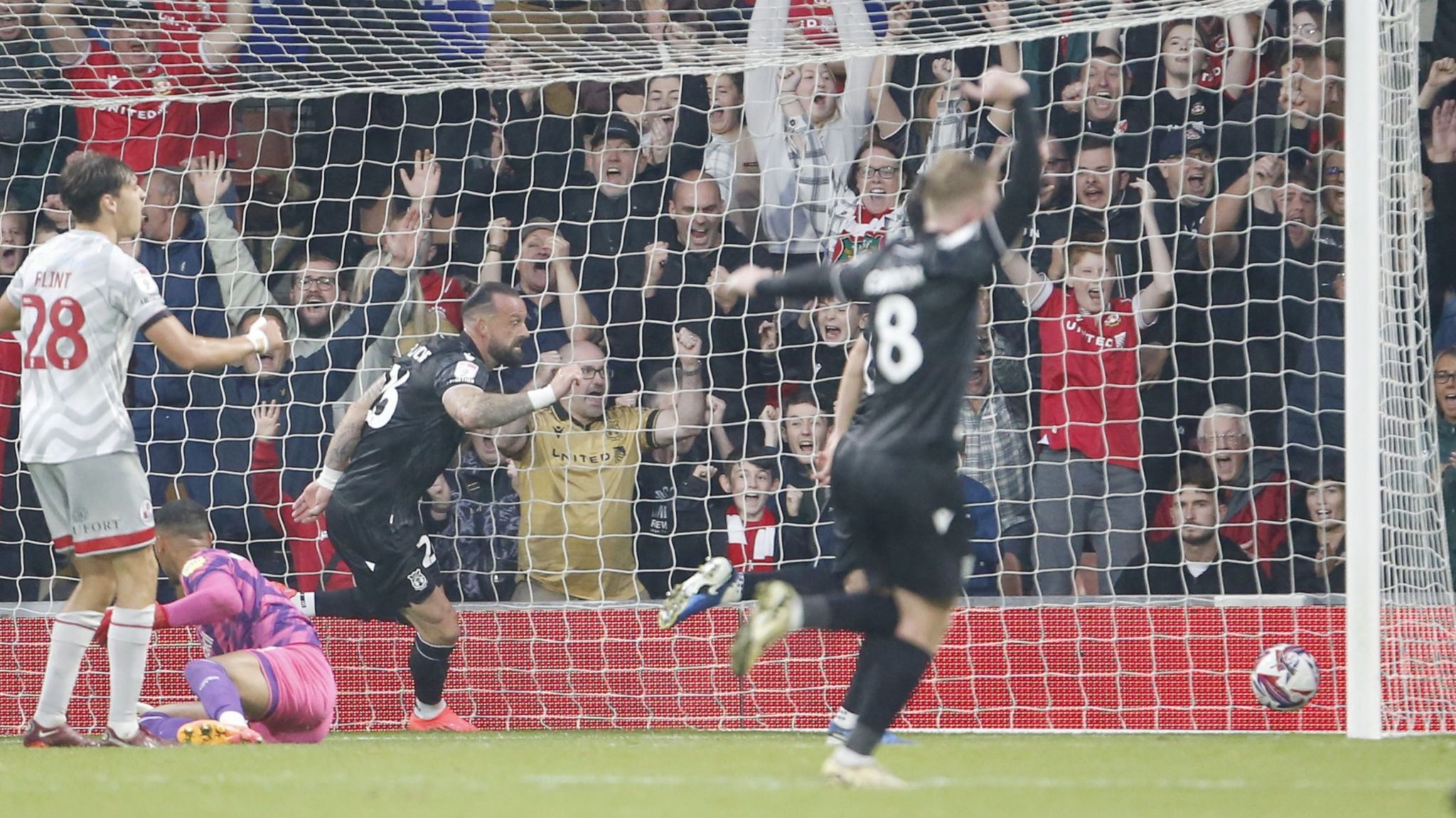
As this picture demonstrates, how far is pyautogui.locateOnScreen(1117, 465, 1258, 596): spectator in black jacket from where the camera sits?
26.2 ft

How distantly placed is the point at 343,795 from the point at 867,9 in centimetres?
551

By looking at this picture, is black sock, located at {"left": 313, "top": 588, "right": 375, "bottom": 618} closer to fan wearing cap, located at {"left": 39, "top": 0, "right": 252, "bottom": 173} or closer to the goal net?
the goal net

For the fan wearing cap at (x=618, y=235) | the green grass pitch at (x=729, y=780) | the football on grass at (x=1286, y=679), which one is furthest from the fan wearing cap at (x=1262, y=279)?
the fan wearing cap at (x=618, y=235)

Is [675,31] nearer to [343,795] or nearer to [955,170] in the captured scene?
[955,170]

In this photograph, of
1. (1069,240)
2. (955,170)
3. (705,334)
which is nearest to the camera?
(955,170)

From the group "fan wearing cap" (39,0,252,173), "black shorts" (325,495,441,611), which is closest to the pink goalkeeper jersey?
"black shorts" (325,495,441,611)

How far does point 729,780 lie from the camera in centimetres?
478

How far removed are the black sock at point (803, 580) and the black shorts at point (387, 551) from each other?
1755 mm

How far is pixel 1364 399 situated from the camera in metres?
6.35

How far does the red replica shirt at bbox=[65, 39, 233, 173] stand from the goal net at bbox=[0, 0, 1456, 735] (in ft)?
0.11

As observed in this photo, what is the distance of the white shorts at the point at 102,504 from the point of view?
612 cm

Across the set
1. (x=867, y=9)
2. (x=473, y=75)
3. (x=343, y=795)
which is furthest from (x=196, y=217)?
(x=343, y=795)

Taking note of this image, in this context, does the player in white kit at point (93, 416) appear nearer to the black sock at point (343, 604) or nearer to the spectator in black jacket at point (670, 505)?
the black sock at point (343, 604)

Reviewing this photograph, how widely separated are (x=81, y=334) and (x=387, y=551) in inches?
81.6
